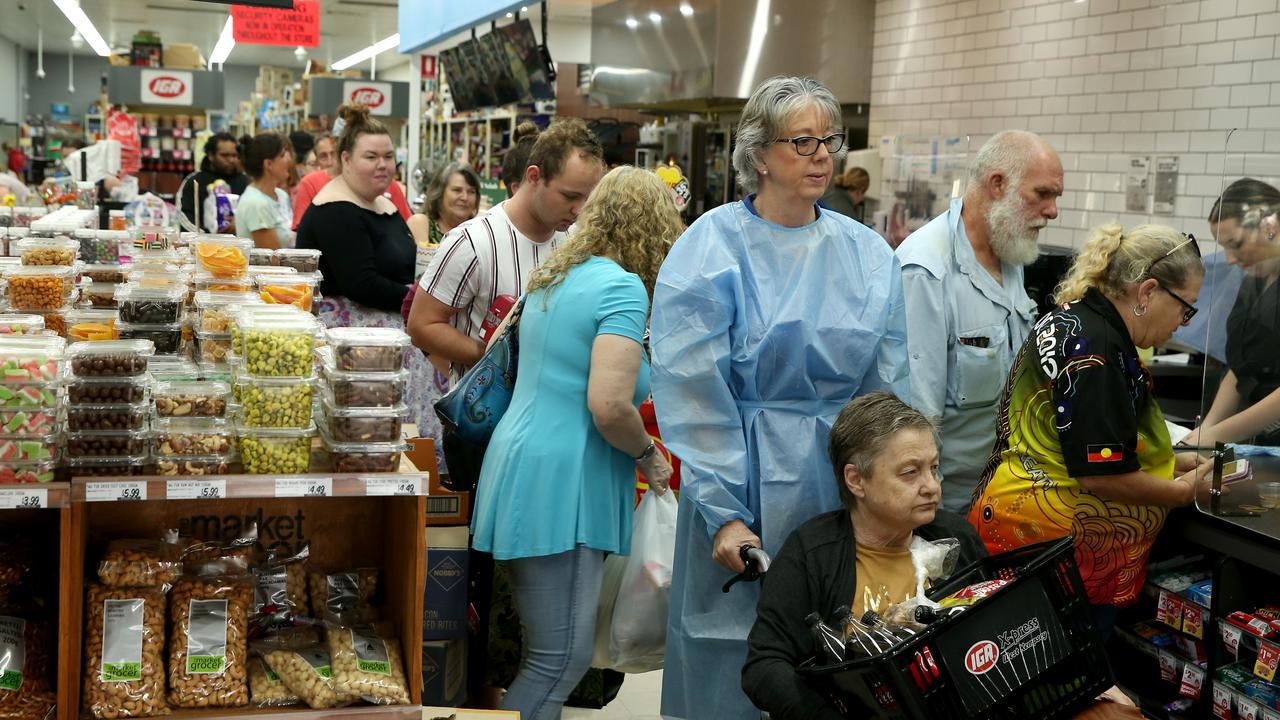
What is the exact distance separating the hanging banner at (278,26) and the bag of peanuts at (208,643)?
12.5 m

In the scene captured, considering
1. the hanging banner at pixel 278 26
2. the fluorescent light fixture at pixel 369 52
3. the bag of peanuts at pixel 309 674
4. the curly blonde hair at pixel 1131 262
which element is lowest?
the bag of peanuts at pixel 309 674

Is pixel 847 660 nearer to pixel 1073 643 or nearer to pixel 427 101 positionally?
pixel 1073 643

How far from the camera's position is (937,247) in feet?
10.6

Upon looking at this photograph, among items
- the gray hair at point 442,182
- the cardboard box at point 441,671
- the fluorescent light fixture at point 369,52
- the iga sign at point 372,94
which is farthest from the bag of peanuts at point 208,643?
the fluorescent light fixture at point 369,52

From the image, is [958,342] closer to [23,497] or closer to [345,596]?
[345,596]

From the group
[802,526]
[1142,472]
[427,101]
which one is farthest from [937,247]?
[427,101]

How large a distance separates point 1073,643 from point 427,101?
14.9 m

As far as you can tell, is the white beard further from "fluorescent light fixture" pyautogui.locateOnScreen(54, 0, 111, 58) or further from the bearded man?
"fluorescent light fixture" pyautogui.locateOnScreen(54, 0, 111, 58)

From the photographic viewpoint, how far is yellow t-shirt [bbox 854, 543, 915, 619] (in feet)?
8.02

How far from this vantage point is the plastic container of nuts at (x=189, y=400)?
2.40 meters

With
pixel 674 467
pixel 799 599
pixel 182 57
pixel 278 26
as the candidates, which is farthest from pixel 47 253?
pixel 182 57

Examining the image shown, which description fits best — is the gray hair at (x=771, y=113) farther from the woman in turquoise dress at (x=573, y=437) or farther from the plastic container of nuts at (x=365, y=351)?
the plastic container of nuts at (x=365, y=351)

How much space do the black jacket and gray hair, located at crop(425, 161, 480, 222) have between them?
14.1ft

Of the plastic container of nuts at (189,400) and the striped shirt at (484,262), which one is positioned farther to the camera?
the striped shirt at (484,262)
